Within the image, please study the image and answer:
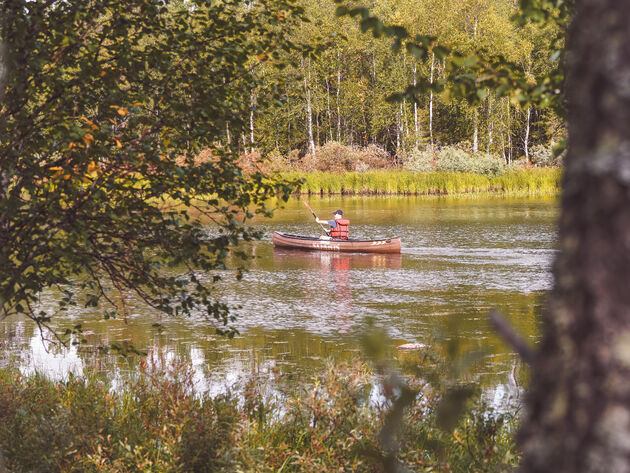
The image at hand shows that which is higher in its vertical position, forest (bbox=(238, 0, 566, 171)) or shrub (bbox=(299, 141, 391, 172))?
forest (bbox=(238, 0, 566, 171))

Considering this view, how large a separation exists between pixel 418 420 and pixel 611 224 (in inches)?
197

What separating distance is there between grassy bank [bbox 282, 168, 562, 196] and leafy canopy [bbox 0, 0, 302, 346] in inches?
1751

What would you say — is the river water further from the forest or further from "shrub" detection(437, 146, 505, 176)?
the forest

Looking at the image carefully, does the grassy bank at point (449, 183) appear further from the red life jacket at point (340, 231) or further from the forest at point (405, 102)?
the red life jacket at point (340, 231)

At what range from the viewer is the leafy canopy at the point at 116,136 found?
4.91m

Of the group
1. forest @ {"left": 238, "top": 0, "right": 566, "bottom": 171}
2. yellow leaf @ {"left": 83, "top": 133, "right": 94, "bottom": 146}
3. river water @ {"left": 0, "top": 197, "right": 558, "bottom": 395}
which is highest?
forest @ {"left": 238, "top": 0, "right": 566, "bottom": 171}

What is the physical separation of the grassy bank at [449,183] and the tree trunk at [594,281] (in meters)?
49.0

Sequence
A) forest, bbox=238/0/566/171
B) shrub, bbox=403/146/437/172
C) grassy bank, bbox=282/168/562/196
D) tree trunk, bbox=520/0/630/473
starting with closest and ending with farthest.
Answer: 1. tree trunk, bbox=520/0/630/473
2. grassy bank, bbox=282/168/562/196
3. shrub, bbox=403/146/437/172
4. forest, bbox=238/0/566/171

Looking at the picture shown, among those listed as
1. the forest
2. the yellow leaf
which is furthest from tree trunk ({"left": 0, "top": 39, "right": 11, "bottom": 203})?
the forest

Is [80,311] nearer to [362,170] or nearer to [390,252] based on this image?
[390,252]

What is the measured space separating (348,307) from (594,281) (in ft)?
53.0

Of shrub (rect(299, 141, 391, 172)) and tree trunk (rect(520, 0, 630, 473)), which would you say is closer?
tree trunk (rect(520, 0, 630, 473))

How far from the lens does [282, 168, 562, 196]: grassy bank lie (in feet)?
166

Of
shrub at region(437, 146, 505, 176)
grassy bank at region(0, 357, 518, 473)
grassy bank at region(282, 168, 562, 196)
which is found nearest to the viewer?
grassy bank at region(0, 357, 518, 473)
